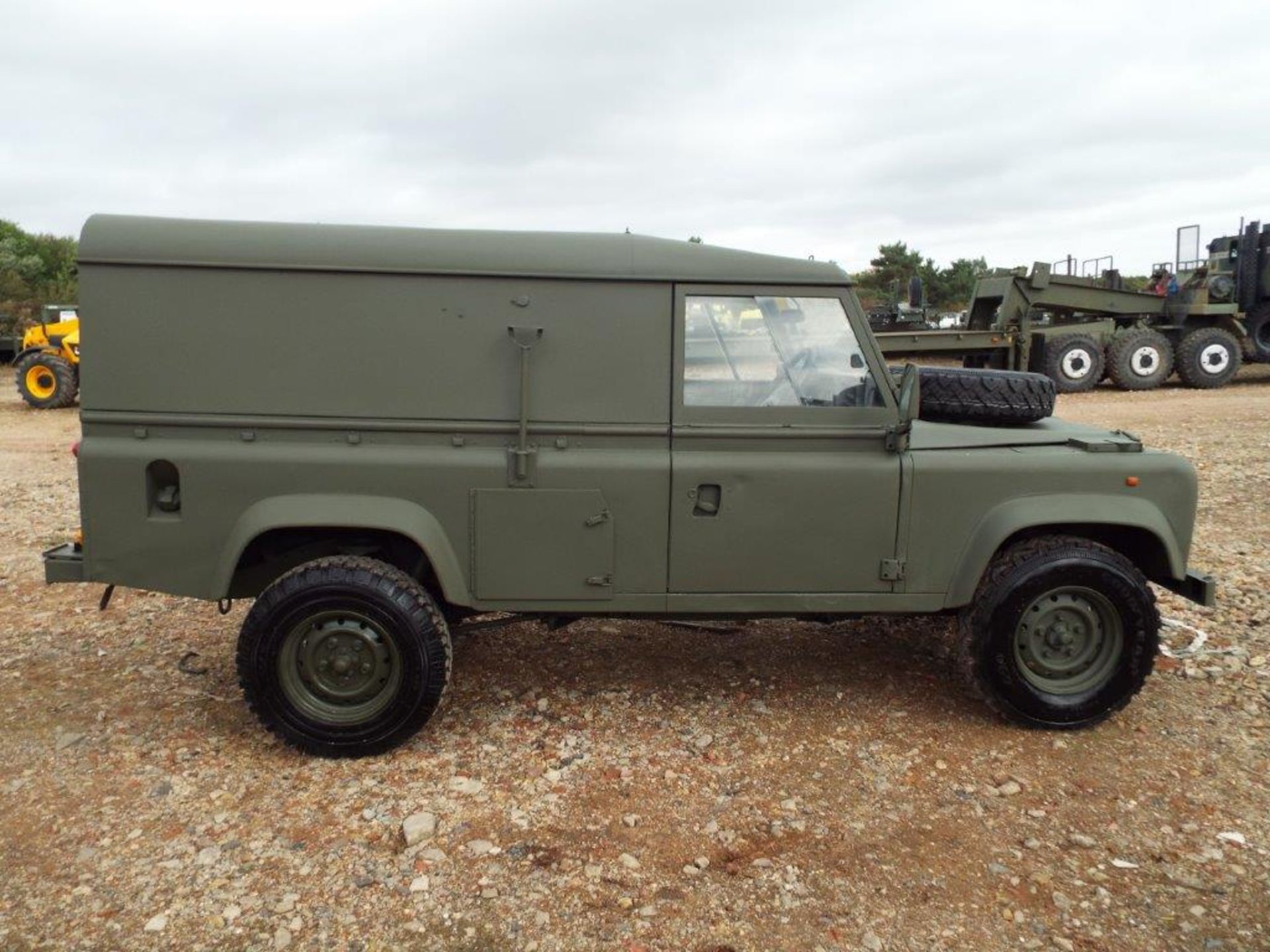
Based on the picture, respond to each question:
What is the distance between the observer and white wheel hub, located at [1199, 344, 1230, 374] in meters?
17.2

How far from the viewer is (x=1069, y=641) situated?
4.13m

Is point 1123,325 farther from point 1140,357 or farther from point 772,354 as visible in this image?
point 772,354

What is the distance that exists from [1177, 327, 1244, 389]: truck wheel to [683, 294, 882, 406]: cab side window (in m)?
15.9

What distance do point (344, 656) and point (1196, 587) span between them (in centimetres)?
353

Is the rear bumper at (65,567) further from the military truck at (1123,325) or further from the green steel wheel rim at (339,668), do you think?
the military truck at (1123,325)

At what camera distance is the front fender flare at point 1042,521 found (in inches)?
156

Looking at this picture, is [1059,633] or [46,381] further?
[46,381]

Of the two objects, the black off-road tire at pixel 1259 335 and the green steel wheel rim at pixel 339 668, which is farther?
the black off-road tire at pixel 1259 335

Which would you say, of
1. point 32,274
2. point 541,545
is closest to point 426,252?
point 541,545

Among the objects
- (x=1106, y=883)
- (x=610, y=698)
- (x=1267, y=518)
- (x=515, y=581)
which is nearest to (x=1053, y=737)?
(x=1106, y=883)

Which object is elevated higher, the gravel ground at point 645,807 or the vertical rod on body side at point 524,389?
the vertical rod on body side at point 524,389

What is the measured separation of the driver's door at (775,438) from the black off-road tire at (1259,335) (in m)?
17.4

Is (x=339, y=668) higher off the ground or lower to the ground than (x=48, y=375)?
lower

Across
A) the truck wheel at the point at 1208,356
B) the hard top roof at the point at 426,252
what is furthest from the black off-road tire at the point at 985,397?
the truck wheel at the point at 1208,356
